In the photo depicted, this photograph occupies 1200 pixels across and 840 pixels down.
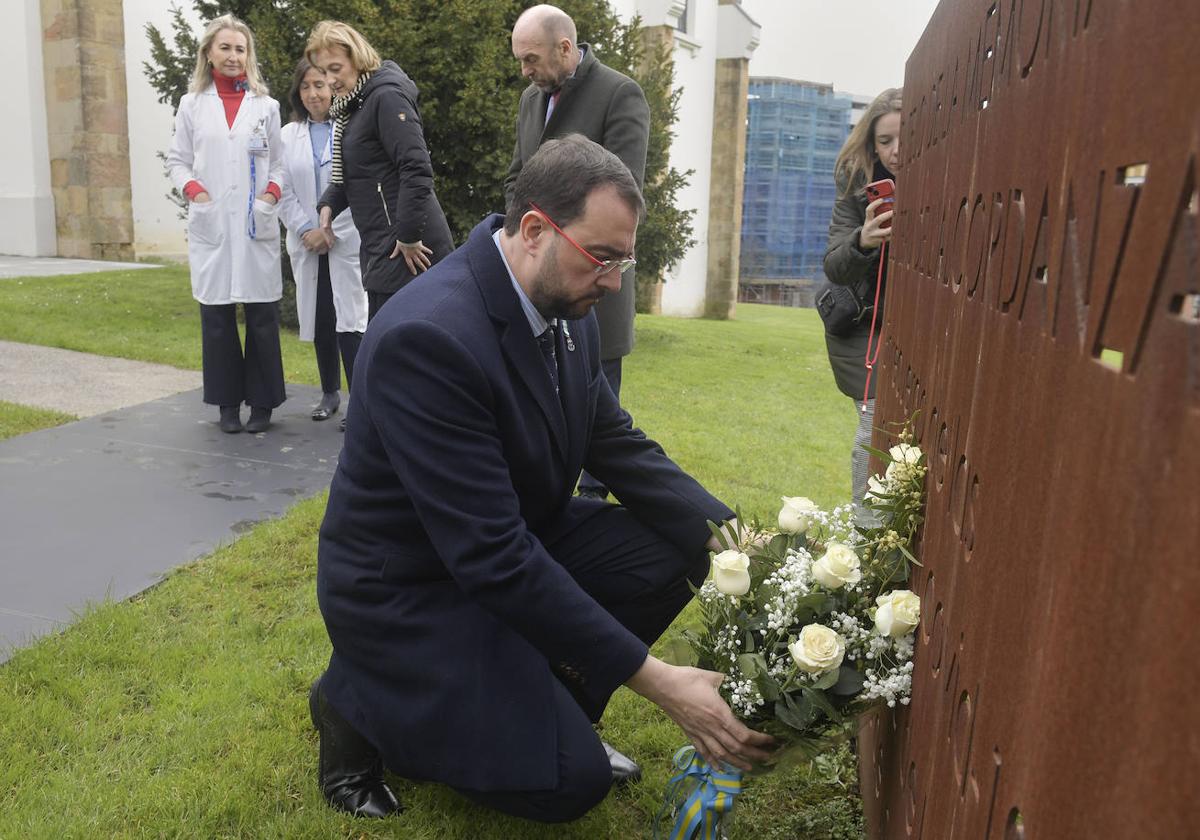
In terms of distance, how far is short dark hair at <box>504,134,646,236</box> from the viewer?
2473 millimetres

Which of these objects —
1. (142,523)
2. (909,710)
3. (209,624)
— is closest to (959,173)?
(909,710)

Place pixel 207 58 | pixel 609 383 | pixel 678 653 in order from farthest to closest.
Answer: pixel 207 58 → pixel 609 383 → pixel 678 653

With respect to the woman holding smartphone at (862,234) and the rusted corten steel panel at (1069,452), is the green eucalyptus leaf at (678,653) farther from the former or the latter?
the woman holding smartphone at (862,234)

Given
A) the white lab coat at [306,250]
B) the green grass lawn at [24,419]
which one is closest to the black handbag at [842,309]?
the white lab coat at [306,250]

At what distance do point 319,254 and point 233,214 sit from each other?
587mm

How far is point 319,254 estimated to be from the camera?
6.82 meters

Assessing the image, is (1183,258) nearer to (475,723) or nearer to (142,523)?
(475,723)

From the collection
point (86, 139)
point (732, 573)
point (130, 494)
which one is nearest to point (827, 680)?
point (732, 573)

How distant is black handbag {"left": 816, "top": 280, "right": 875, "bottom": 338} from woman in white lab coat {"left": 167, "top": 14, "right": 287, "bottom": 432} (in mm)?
3407

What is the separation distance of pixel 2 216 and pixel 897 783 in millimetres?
18316

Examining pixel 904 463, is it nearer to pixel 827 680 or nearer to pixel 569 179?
pixel 827 680

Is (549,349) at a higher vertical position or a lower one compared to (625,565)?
higher

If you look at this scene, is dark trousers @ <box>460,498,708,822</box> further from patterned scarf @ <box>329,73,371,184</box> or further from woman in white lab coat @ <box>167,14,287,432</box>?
woman in white lab coat @ <box>167,14,287,432</box>

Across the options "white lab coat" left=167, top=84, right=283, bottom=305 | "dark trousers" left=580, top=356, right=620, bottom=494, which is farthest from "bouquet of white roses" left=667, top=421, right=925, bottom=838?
"white lab coat" left=167, top=84, right=283, bottom=305
